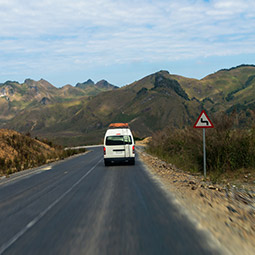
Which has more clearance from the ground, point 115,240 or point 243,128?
point 243,128

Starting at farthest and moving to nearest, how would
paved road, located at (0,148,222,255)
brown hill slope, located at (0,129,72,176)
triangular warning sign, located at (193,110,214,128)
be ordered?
Answer: brown hill slope, located at (0,129,72,176) < triangular warning sign, located at (193,110,214,128) < paved road, located at (0,148,222,255)

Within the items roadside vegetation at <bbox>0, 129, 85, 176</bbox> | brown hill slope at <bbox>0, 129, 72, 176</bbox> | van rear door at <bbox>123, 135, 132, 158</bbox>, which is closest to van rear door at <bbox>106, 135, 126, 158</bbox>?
van rear door at <bbox>123, 135, 132, 158</bbox>

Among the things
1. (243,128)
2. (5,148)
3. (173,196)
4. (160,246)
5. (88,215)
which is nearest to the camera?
(160,246)

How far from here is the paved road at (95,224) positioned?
18.5 ft

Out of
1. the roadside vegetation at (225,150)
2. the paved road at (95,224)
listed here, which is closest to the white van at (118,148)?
the roadside vegetation at (225,150)

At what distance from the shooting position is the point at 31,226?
7199 mm

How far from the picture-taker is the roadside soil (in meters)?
5.89

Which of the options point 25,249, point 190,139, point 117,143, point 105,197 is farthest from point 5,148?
point 25,249

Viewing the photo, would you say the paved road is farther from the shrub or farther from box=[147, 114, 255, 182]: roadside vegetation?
the shrub

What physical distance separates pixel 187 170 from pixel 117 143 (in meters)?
4.88

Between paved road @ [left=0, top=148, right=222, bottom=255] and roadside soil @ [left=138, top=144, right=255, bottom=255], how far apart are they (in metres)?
0.38

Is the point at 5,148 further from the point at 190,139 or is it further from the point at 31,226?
the point at 31,226

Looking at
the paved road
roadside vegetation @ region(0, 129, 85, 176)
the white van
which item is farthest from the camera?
roadside vegetation @ region(0, 129, 85, 176)

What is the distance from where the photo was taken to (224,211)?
321 inches
